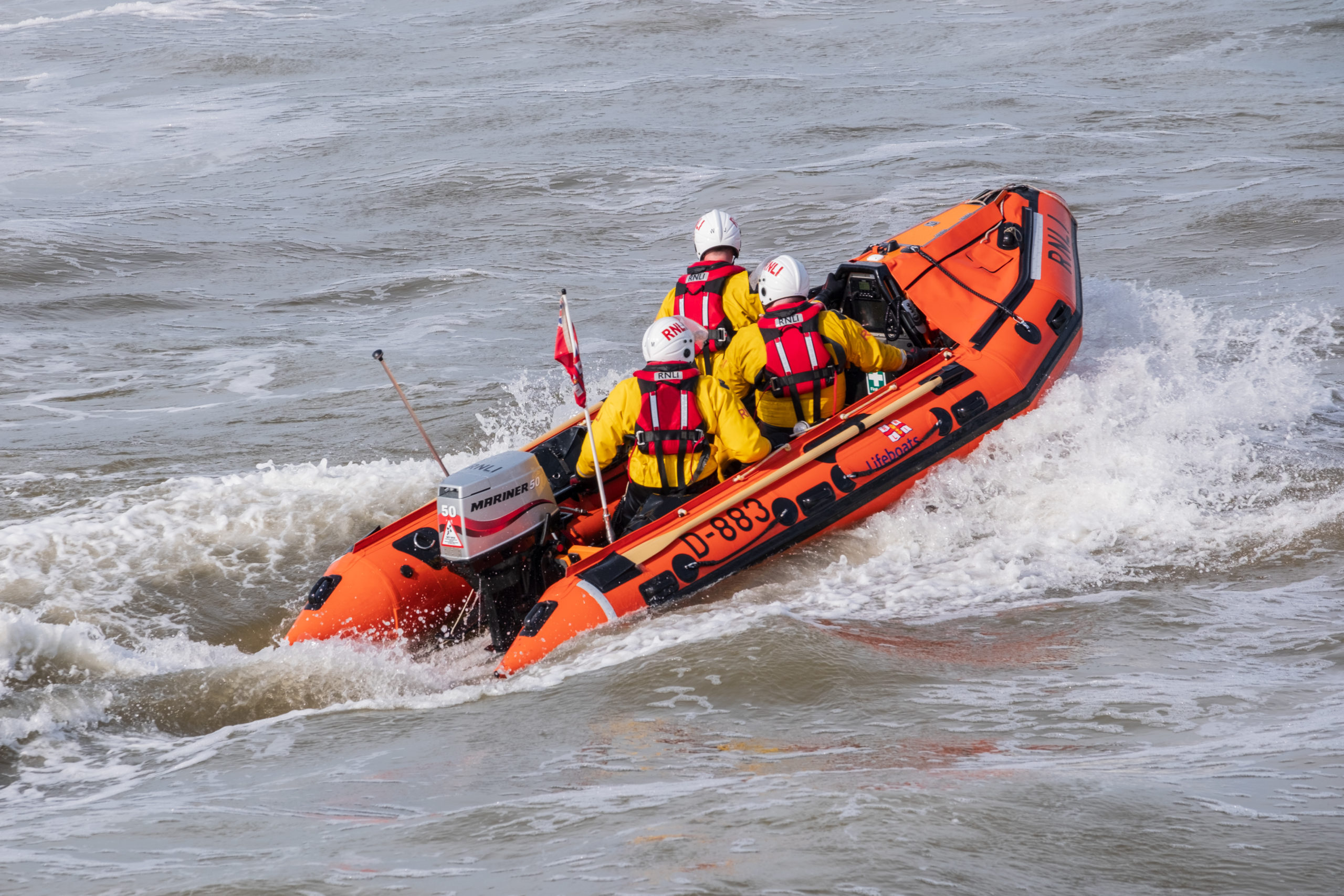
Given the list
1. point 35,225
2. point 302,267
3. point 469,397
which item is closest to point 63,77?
point 35,225

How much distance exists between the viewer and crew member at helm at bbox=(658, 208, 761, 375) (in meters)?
5.60

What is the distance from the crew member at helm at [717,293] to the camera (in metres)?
5.60

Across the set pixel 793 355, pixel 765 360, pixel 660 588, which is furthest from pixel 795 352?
pixel 660 588

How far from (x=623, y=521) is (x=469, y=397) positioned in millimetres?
3165

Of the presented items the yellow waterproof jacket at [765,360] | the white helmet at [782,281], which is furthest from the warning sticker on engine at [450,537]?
the white helmet at [782,281]

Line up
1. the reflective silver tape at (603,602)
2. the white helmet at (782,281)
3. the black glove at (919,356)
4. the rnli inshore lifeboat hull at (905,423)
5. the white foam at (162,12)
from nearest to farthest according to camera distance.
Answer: the reflective silver tape at (603,602) < the rnli inshore lifeboat hull at (905,423) < the white helmet at (782,281) < the black glove at (919,356) < the white foam at (162,12)

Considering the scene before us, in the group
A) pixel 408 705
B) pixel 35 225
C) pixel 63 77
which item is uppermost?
pixel 63 77

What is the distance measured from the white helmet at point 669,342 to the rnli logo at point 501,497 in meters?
0.64

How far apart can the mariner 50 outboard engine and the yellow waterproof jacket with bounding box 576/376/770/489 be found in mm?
308

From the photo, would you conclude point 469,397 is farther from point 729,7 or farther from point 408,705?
point 729,7

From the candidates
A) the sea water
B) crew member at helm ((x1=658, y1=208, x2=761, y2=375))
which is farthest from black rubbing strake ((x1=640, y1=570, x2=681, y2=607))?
crew member at helm ((x1=658, y1=208, x2=761, y2=375))

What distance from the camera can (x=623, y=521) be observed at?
483 cm

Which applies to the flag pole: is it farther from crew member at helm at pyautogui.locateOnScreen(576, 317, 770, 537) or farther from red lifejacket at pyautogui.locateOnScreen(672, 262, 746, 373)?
red lifejacket at pyautogui.locateOnScreen(672, 262, 746, 373)

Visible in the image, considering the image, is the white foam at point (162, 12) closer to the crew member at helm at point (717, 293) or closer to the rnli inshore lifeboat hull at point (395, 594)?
the crew member at helm at point (717, 293)
